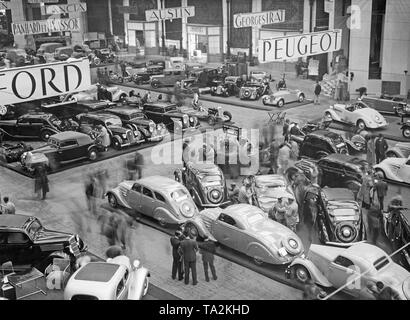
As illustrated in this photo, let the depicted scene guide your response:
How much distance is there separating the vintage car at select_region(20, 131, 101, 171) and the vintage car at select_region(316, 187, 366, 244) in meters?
8.94

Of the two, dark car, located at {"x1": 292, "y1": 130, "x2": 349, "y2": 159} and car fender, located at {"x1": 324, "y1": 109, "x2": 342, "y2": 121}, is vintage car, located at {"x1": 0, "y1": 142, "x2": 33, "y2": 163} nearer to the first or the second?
dark car, located at {"x1": 292, "y1": 130, "x2": 349, "y2": 159}

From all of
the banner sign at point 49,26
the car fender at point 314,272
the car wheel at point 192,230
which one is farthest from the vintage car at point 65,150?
the banner sign at point 49,26

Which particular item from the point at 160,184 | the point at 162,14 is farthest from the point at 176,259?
the point at 162,14

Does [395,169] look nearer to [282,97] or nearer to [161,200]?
[161,200]

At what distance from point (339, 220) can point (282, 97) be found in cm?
1428

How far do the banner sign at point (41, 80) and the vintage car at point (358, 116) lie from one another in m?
11.3

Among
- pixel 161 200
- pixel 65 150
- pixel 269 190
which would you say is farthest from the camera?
pixel 65 150

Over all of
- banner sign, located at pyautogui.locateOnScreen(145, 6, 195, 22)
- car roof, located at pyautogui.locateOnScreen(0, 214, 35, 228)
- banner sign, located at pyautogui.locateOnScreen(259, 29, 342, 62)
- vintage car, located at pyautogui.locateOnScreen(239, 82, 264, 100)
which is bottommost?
car roof, located at pyautogui.locateOnScreen(0, 214, 35, 228)

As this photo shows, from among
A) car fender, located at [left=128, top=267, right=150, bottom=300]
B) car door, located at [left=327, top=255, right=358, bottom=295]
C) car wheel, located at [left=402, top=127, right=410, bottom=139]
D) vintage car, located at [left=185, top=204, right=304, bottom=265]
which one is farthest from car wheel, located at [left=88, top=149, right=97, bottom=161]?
car wheel, located at [left=402, top=127, right=410, bottom=139]

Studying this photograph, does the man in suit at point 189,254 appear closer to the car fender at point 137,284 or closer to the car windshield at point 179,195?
the car fender at point 137,284

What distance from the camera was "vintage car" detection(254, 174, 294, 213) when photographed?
13.5 m

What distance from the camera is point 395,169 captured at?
15.8 metres

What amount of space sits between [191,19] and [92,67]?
7.16 metres
